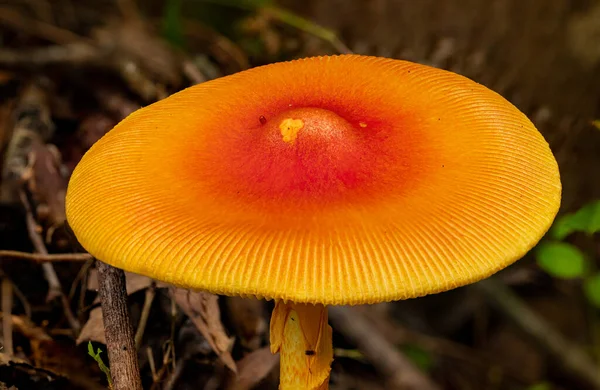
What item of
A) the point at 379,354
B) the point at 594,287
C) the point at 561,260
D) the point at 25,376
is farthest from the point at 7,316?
the point at 594,287

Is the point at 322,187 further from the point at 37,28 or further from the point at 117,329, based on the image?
the point at 37,28

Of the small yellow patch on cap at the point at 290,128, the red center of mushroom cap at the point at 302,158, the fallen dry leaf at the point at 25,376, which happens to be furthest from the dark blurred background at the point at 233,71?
the small yellow patch on cap at the point at 290,128

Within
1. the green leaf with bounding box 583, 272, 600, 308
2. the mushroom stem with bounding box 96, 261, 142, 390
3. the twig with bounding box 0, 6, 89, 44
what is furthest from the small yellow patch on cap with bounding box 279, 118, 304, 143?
the twig with bounding box 0, 6, 89, 44

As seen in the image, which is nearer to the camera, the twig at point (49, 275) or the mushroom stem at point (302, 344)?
the mushroom stem at point (302, 344)

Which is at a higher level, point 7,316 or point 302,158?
point 302,158

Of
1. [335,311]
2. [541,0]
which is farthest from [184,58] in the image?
[541,0]

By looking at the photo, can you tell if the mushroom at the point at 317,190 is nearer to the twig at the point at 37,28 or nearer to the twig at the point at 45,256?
the twig at the point at 45,256
